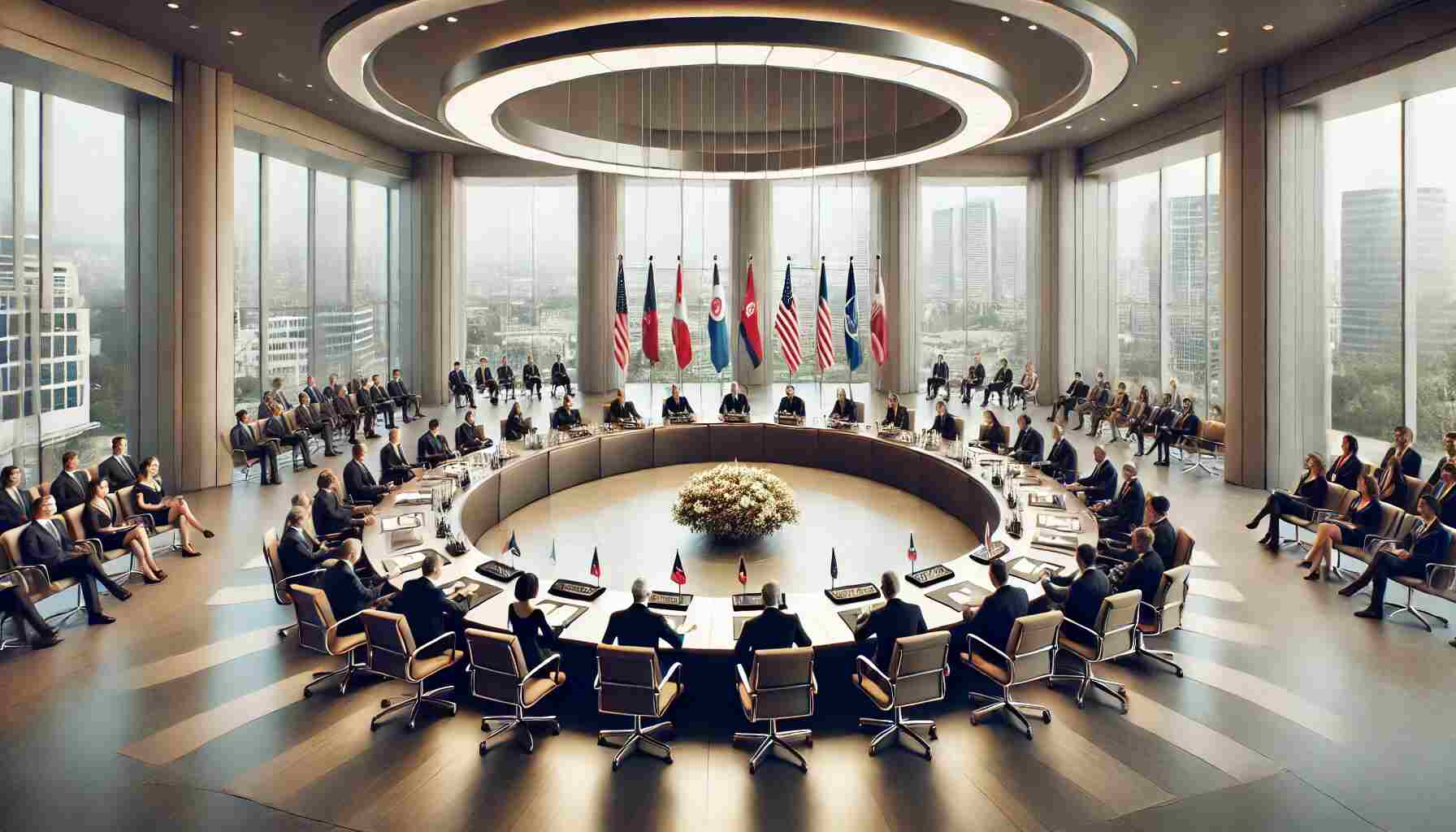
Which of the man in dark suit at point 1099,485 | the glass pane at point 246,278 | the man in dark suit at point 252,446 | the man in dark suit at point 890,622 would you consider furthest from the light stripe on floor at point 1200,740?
the glass pane at point 246,278

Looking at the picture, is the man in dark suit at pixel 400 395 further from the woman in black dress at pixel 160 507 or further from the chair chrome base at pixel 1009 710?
the chair chrome base at pixel 1009 710

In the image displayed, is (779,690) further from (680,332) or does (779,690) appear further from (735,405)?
(735,405)

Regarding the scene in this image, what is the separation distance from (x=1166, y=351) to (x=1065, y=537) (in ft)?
38.6

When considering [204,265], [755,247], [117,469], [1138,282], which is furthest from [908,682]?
[755,247]

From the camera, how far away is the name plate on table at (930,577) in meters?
6.62

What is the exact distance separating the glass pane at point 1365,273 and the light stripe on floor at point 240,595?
1378 cm

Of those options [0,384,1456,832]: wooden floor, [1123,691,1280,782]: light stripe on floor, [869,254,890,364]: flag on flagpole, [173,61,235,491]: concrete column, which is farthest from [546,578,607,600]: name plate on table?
[173,61,235,491]: concrete column

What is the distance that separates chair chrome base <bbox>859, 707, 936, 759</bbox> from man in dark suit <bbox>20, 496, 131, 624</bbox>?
649cm

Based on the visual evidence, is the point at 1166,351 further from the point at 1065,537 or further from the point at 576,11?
the point at 576,11

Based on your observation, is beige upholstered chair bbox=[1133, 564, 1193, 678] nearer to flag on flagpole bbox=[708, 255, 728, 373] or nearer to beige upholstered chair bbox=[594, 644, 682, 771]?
beige upholstered chair bbox=[594, 644, 682, 771]

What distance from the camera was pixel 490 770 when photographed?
5055 millimetres

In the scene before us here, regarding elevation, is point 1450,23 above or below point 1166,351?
above

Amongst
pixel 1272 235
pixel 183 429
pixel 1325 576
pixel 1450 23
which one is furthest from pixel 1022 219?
pixel 183 429

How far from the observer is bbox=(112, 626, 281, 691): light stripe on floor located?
6172mm
